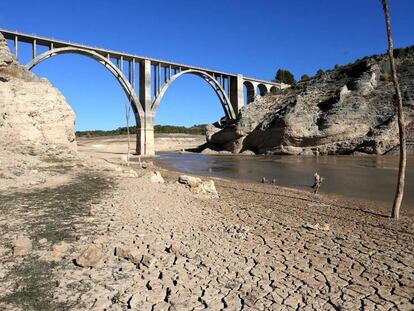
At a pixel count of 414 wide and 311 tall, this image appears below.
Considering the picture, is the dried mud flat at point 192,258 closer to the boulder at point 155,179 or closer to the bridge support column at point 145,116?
the boulder at point 155,179

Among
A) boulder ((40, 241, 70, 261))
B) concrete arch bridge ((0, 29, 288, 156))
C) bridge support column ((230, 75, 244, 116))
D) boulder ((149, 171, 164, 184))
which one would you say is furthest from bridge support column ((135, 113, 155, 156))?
boulder ((40, 241, 70, 261))

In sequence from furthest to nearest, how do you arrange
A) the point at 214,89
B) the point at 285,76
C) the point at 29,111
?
the point at 285,76
the point at 214,89
the point at 29,111

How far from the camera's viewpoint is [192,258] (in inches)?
237

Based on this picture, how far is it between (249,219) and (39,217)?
15.9 ft

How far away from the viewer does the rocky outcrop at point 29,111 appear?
61.4 ft

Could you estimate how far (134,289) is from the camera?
490cm

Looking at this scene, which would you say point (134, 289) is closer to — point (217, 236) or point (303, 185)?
point (217, 236)

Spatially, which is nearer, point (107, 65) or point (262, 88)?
point (107, 65)

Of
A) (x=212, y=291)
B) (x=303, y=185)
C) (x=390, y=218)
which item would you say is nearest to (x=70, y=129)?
(x=303, y=185)

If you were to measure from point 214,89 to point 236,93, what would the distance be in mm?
6842

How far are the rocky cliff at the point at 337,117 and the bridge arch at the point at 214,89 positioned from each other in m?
6.54

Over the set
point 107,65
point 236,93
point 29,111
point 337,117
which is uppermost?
point 107,65

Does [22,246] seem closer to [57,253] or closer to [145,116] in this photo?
[57,253]

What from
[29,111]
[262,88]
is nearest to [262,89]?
[262,88]
